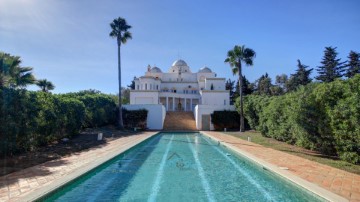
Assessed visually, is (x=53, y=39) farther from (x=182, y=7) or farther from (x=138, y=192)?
(x=138, y=192)

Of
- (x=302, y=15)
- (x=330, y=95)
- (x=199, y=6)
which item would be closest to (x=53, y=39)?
(x=199, y=6)

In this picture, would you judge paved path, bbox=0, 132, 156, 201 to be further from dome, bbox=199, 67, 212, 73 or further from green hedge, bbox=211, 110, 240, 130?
dome, bbox=199, 67, 212, 73

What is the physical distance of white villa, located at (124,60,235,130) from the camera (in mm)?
36062

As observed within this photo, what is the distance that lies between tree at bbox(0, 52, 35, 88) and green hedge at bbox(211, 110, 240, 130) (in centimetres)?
2166

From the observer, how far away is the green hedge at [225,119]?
3512cm

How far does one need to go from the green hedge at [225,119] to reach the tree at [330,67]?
2377 cm

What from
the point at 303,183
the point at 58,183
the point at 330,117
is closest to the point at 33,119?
the point at 58,183

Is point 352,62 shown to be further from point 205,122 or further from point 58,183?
point 58,183

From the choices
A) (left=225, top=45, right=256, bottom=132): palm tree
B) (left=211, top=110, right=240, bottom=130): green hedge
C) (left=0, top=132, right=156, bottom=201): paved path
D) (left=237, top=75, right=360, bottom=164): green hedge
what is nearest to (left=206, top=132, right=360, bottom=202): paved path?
(left=237, top=75, right=360, bottom=164): green hedge

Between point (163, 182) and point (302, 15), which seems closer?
point (163, 182)

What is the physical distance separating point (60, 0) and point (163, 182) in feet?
32.2

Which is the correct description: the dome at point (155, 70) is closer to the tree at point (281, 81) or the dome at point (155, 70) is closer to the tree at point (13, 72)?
the tree at point (281, 81)

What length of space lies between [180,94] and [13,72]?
36443 millimetres

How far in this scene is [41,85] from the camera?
31250mm
